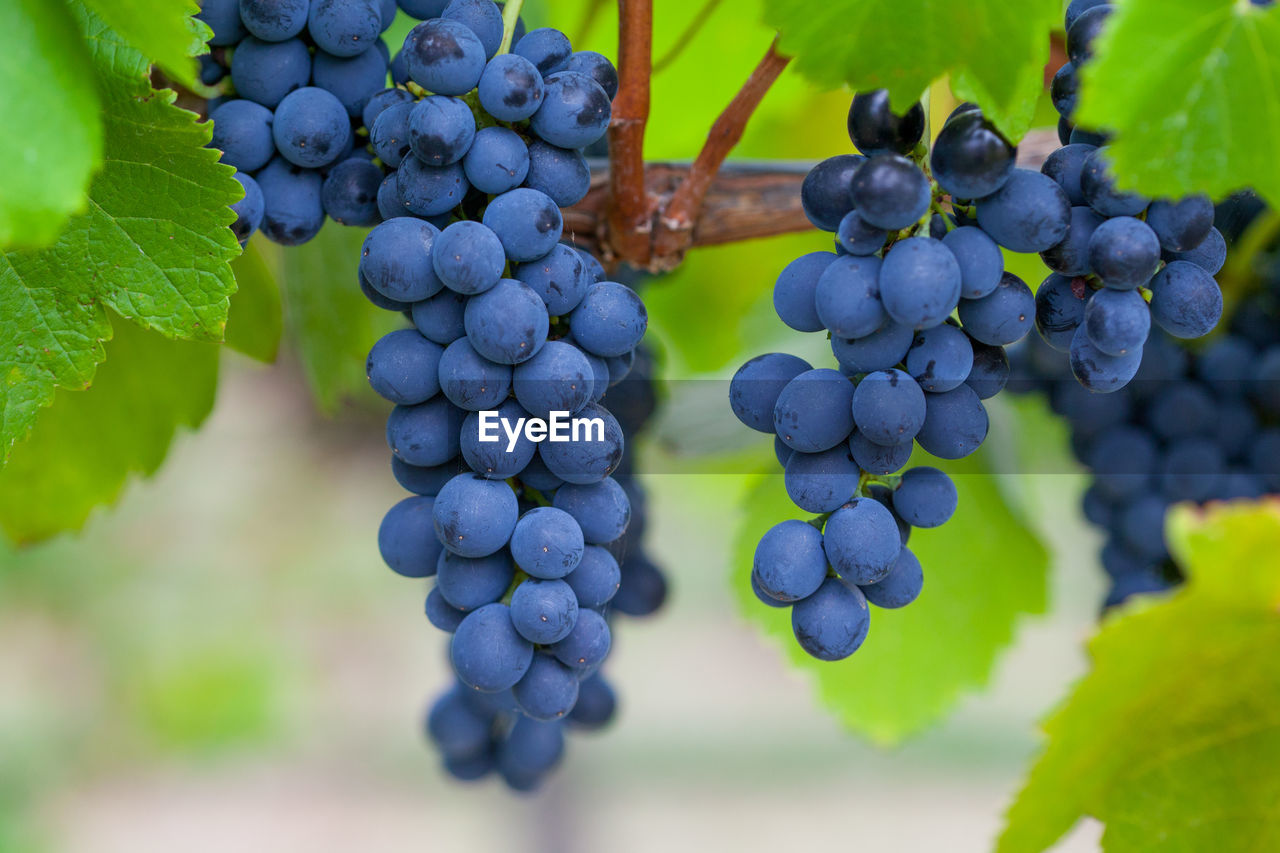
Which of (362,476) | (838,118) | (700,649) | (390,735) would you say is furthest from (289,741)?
(838,118)

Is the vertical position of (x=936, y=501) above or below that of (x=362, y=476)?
above

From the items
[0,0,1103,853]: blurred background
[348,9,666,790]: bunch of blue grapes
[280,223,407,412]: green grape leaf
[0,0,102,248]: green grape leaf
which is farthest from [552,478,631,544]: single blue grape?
[0,0,1103,853]: blurred background

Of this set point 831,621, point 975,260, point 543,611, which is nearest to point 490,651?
point 543,611

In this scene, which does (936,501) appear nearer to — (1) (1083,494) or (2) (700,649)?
(1) (1083,494)

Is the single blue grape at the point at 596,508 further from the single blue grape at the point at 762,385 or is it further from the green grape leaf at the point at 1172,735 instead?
the green grape leaf at the point at 1172,735

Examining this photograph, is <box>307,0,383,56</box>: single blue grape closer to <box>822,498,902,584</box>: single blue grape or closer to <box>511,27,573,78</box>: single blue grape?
<box>511,27,573,78</box>: single blue grape

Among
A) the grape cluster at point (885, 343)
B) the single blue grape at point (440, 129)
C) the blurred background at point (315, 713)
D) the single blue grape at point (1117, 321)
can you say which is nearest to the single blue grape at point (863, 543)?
the grape cluster at point (885, 343)
